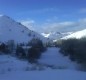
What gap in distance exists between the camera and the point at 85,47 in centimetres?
7288

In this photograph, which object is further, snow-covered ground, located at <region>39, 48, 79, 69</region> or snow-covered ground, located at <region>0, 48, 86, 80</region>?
snow-covered ground, located at <region>39, 48, 79, 69</region>

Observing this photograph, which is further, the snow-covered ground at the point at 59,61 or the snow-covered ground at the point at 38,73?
the snow-covered ground at the point at 59,61

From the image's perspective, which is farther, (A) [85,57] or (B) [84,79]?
(A) [85,57]

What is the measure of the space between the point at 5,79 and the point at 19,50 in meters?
77.2

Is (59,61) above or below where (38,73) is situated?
below

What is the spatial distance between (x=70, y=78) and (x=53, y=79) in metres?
1.22

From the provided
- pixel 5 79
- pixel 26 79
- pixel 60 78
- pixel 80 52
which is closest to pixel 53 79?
pixel 60 78

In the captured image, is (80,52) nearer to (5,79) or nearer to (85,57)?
(85,57)

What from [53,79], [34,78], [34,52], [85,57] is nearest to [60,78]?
[53,79]

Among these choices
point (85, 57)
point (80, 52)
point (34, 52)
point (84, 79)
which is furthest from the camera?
point (34, 52)

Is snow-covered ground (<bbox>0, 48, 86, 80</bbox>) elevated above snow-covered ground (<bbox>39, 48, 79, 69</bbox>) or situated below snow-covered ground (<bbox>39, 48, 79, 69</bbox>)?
above

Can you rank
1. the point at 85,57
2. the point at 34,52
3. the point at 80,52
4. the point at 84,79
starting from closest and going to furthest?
1. the point at 84,79
2. the point at 85,57
3. the point at 80,52
4. the point at 34,52

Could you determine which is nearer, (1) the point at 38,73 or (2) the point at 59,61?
(1) the point at 38,73

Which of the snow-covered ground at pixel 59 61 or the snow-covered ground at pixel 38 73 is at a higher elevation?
the snow-covered ground at pixel 38 73
